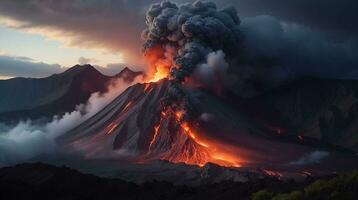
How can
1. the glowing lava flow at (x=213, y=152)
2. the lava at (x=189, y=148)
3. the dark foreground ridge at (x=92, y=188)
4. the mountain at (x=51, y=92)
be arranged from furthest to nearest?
the mountain at (x=51, y=92) → the lava at (x=189, y=148) → the glowing lava flow at (x=213, y=152) → the dark foreground ridge at (x=92, y=188)

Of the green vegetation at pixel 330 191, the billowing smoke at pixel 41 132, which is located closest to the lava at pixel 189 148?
the billowing smoke at pixel 41 132

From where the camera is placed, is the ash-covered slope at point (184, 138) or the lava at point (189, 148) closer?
the lava at point (189, 148)

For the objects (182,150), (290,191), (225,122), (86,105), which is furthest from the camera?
(86,105)

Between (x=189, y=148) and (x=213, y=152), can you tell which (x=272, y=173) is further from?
(x=189, y=148)

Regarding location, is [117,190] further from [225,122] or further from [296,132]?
[296,132]

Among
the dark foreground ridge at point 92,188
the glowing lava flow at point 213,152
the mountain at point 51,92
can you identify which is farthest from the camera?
the mountain at point 51,92

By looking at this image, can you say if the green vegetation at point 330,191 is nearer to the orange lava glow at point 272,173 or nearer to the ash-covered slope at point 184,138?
the orange lava glow at point 272,173

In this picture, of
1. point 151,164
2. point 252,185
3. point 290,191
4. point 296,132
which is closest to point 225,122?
point 151,164

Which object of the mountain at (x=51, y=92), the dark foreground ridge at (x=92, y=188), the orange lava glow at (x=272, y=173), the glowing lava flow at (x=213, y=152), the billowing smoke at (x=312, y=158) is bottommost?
the dark foreground ridge at (x=92, y=188)
